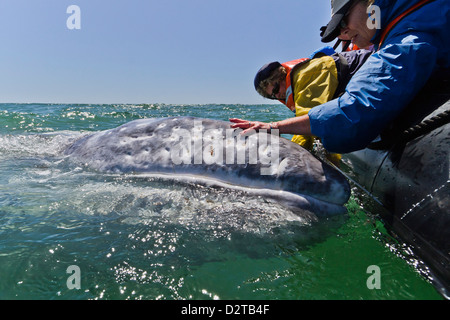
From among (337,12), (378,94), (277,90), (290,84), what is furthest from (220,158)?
(277,90)

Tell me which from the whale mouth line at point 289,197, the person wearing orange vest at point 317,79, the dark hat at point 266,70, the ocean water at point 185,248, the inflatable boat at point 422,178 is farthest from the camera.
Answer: the dark hat at point 266,70

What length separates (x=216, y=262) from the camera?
6.57 ft

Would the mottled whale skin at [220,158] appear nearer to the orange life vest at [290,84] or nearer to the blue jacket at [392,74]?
the blue jacket at [392,74]

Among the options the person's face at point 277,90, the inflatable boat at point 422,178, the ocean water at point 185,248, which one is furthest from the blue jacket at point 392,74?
the person's face at point 277,90

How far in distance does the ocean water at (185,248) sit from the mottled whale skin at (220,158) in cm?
17

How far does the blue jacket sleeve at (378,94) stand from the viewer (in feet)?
7.05

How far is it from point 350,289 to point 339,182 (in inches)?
39.6

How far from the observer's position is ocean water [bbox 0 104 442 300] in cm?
175

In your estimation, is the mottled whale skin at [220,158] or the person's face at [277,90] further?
the person's face at [277,90]

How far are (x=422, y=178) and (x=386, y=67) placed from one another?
2.83ft

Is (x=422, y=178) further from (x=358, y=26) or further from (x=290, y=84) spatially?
(x=290, y=84)

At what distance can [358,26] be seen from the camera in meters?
2.66

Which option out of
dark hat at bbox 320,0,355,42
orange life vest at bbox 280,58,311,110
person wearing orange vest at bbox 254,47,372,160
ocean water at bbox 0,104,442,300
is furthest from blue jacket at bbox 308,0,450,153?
orange life vest at bbox 280,58,311,110

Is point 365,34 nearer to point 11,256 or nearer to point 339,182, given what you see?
point 339,182
